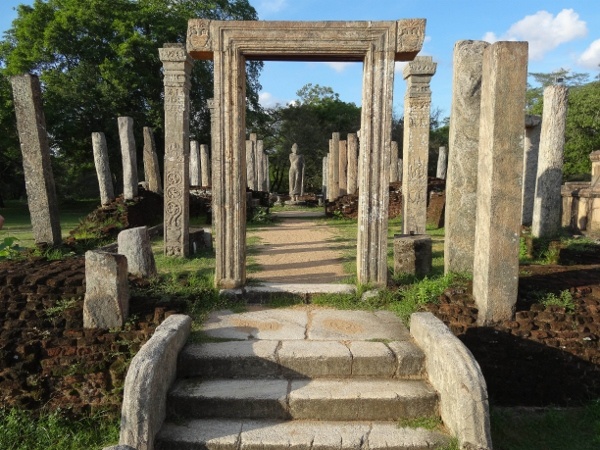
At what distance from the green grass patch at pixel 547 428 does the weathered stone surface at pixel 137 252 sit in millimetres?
4447

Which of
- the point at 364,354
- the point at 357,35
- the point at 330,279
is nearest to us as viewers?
Answer: the point at 364,354

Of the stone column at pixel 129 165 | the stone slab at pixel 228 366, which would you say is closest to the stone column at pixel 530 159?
the stone slab at pixel 228 366

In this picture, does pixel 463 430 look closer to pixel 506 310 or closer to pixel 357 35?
pixel 506 310

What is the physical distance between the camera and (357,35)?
17.8 ft

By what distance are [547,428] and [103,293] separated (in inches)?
167

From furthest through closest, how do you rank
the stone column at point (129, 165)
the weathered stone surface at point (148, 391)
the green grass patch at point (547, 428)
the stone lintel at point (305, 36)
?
the stone column at point (129, 165) < the stone lintel at point (305, 36) < the green grass patch at point (547, 428) < the weathered stone surface at point (148, 391)

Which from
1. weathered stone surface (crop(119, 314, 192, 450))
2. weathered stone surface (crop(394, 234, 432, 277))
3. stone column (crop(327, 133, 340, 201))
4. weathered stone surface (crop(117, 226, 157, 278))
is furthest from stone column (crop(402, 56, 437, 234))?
stone column (crop(327, 133, 340, 201))

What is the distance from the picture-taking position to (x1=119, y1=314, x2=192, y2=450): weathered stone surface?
3273 millimetres

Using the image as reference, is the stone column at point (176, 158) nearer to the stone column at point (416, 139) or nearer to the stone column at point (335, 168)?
the stone column at point (416, 139)

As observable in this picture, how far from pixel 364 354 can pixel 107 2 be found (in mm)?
25321

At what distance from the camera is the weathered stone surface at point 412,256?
6656 mm

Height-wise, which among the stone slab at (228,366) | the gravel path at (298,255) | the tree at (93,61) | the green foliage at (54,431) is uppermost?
the tree at (93,61)

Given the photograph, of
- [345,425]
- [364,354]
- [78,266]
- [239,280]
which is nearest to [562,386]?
[364,354]

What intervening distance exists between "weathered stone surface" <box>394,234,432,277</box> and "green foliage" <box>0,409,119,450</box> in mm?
4260
